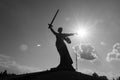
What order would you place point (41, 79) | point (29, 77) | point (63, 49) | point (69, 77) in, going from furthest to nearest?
point (63, 49) → point (29, 77) → point (41, 79) → point (69, 77)

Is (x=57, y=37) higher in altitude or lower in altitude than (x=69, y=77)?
higher

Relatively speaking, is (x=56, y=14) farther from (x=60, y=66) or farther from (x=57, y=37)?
(x=60, y=66)

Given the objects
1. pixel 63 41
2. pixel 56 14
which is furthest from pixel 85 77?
pixel 56 14

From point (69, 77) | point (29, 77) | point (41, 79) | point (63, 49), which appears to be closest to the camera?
point (69, 77)

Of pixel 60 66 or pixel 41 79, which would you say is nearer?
pixel 41 79

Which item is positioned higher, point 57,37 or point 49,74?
point 57,37

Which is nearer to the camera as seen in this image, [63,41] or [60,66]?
[60,66]

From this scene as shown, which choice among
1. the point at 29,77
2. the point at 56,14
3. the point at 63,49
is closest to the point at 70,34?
the point at 63,49

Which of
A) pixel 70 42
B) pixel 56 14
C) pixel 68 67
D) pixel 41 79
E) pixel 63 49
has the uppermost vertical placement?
pixel 56 14

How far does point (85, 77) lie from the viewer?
31.0 ft

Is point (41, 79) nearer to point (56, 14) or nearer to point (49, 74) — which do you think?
point (49, 74)

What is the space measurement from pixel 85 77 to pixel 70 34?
445 cm

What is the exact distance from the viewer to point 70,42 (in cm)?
1236

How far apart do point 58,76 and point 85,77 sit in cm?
219
